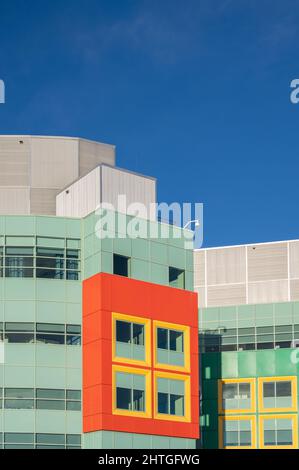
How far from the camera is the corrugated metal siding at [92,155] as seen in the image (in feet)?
327

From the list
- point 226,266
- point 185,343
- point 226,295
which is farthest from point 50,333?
point 226,266

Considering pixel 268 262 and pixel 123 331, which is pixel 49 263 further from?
pixel 268 262

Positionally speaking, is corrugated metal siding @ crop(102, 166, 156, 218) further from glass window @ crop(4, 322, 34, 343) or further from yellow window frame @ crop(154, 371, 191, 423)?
yellow window frame @ crop(154, 371, 191, 423)

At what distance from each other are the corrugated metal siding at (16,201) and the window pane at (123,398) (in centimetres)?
2225

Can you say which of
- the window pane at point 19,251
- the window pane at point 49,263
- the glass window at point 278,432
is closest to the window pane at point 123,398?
the window pane at point 49,263

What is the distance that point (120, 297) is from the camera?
8456 cm

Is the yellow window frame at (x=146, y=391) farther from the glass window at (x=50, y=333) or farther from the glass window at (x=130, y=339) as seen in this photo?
the glass window at (x=50, y=333)

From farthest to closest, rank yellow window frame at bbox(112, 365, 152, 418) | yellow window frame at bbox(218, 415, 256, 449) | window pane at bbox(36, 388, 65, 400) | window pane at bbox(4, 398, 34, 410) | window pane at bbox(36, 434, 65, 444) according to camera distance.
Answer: yellow window frame at bbox(218, 415, 256, 449)
window pane at bbox(36, 388, 65, 400)
window pane at bbox(4, 398, 34, 410)
window pane at bbox(36, 434, 65, 444)
yellow window frame at bbox(112, 365, 152, 418)

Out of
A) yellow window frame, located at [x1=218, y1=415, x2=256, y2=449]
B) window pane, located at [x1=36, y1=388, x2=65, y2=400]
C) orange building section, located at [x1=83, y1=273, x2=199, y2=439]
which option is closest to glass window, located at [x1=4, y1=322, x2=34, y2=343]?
window pane, located at [x1=36, y1=388, x2=65, y2=400]

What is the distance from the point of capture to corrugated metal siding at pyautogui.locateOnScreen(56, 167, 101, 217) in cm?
8967

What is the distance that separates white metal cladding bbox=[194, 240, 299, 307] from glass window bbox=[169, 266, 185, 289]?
158 feet

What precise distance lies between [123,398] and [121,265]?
1070cm
